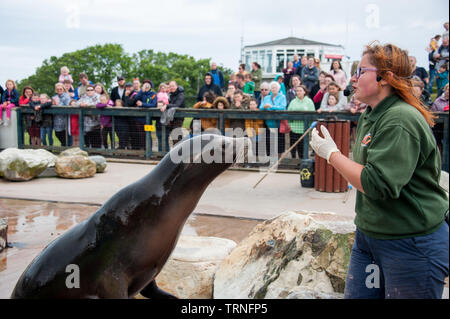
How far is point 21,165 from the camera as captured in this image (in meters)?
8.96

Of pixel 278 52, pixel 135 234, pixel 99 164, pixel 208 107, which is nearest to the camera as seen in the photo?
pixel 135 234

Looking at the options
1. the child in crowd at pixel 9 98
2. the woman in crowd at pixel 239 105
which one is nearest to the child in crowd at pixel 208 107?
the woman in crowd at pixel 239 105

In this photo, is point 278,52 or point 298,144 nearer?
point 298,144

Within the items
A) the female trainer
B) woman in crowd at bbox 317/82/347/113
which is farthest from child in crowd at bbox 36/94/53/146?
the female trainer

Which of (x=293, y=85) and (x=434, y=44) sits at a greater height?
(x=434, y=44)

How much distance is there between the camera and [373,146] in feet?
7.12

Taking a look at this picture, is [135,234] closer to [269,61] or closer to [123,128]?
[123,128]

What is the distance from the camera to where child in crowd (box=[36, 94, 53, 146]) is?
12.6 metres

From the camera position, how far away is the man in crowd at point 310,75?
1220 centimetres

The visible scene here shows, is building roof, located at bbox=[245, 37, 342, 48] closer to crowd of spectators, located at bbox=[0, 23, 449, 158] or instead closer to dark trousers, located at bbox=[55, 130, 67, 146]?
crowd of spectators, located at bbox=[0, 23, 449, 158]

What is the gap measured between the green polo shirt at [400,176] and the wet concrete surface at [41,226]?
3.29 m

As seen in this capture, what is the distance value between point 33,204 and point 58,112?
19.9 ft

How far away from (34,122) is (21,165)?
4.29 metres

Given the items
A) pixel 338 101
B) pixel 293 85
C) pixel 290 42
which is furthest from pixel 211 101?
pixel 290 42
